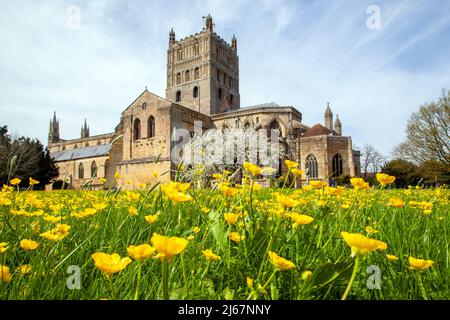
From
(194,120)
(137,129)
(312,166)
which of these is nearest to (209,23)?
(194,120)

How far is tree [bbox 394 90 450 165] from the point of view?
17.8 m

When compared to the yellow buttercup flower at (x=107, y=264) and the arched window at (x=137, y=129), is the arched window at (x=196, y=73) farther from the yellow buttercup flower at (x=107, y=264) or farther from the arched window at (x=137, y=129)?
the yellow buttercup flower at (x=107, y=264)

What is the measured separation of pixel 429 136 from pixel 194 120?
18734 millimetres

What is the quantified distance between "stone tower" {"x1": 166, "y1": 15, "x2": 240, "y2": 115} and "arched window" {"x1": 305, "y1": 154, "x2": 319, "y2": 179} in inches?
580

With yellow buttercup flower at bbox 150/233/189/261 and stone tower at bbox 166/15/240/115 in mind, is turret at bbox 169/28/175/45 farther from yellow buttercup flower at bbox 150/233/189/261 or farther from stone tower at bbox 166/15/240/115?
yellow buttercup flower at bbox 150/233/189/261

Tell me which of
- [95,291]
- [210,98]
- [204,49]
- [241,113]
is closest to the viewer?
[95,291]

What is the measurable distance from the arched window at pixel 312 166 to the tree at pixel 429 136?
937 centimetres

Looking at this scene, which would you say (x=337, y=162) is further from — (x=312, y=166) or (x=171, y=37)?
(x=171, y=37)

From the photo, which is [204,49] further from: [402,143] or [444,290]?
[444,290]

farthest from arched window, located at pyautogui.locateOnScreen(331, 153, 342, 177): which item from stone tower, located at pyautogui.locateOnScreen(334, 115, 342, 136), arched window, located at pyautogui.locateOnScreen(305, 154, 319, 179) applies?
stone tower, located at pyautogui.locateOnScreen(334, 115, 342, 136)

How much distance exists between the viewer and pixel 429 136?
1803 centimetres

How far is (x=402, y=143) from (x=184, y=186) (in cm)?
2145

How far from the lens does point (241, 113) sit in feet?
102
